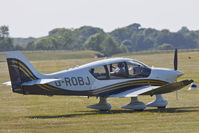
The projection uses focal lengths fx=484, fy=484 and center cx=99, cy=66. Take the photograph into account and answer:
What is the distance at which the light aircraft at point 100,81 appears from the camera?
18141 millimetres

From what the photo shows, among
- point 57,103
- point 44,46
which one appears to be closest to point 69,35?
point 44,46

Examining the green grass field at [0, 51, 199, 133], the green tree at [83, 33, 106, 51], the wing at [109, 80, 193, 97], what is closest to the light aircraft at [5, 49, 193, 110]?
the wing at [109, 80, 193, 97]

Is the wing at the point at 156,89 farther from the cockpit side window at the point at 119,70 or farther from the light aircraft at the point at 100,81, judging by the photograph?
the cockpit side window at the point at 119,70

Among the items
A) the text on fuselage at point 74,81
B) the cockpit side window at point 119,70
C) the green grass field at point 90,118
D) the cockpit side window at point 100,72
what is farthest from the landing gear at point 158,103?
the text on fuselage at point 74,81

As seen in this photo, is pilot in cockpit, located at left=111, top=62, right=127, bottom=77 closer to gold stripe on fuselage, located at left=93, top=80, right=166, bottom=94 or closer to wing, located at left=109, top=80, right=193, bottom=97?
gold stripe on fuselage, located at left=93, top=80, right=166, bottom=94

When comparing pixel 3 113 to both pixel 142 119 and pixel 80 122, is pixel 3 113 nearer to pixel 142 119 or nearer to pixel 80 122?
pixel 80 122

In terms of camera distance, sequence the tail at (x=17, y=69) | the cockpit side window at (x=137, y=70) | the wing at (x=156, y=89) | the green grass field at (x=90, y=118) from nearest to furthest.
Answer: the green grass field at (x=90, y=118) < the tail at (x=17, y=69) < the wing at (x=156, y=89) < the cockpit side window at (x=137, y=70)

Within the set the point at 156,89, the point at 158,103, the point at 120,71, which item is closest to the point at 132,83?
the point at 120,71

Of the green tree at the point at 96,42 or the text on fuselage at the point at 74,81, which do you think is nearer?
the text on fuselage at the point at 74,81

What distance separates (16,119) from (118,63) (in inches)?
184

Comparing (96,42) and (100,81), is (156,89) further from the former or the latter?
(96,42)

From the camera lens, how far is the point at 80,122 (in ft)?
54.2

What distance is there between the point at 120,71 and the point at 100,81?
3.13 feet

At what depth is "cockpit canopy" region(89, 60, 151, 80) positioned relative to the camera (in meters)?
19.3
